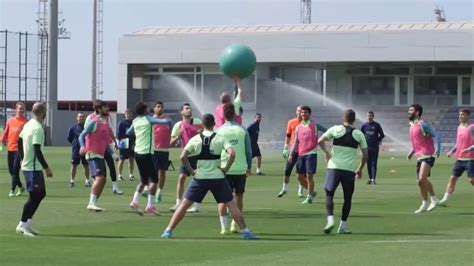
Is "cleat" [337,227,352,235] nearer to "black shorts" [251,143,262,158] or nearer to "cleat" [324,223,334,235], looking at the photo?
"cleat" [324,223,334,235]

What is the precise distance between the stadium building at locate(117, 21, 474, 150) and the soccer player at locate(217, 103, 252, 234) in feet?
166

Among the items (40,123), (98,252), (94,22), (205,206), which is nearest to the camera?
(98,252)

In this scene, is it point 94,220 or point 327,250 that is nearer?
point 327,250

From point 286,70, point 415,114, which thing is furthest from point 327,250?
point 286,70

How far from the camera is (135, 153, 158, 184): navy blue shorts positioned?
20.1m

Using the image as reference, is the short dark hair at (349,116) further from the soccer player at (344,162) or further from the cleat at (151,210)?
the cleat at (151,210)

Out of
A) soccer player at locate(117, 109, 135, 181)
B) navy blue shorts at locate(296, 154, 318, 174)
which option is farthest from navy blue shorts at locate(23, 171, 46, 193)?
soccer player at locate(117, 109, 135, 181)

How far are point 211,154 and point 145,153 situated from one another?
4606mm

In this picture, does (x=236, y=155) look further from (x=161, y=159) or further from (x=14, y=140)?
(x=14, y=140)

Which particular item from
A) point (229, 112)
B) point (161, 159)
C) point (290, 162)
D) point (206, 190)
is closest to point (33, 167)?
point (206, 190)

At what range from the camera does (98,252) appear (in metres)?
14.2

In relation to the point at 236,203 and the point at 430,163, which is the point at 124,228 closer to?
the point at 236,203

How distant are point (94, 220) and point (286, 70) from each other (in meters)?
58.6

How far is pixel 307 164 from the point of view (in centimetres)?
2344
